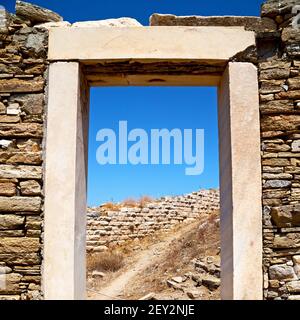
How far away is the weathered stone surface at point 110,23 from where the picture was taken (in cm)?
446

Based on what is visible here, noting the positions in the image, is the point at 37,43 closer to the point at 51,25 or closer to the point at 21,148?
the point at 51,25

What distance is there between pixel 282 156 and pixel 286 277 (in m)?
1.12

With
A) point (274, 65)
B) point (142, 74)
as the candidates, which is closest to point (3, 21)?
point (142, 74)

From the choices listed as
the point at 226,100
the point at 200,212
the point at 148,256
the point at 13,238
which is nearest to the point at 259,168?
the point at 226,100

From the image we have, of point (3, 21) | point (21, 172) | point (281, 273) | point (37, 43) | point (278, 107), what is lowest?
point (281, 273)

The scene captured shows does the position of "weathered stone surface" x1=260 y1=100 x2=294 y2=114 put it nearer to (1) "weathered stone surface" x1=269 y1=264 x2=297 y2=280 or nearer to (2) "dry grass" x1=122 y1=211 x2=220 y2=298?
(1) "weathered stone surface" x1=269 y1=264 x2=297 y2=280

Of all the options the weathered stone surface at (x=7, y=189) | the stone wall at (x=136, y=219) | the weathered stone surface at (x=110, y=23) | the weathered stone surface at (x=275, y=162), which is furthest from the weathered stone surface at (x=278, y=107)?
the stone wall at (x=136, y=219)

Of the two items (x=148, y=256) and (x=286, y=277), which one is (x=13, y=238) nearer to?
(x=286, y=277)

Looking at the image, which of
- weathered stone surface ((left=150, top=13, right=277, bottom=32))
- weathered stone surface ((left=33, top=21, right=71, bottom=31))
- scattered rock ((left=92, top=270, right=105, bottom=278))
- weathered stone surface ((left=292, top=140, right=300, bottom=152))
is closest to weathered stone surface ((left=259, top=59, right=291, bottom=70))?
weathered stone surface ((left=150, top=13, right=277, bottom=32))

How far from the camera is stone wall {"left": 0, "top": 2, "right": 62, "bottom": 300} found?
3980 mm

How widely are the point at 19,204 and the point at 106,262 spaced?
29.4ft

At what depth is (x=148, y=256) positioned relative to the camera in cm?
A: 1319

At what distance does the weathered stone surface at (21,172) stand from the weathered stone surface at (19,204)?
21 centimetres

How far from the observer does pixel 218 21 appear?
4.41m
